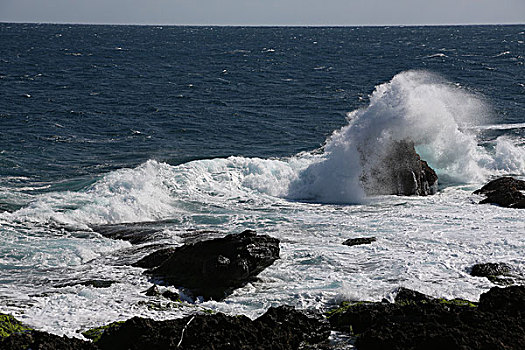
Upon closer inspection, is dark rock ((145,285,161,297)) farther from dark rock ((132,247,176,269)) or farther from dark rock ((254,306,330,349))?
dark rock ((254,306,330,349))

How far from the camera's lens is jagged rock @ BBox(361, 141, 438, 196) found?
57.6 feet

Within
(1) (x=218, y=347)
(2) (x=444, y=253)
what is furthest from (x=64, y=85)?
(1) (x=218, y=347)

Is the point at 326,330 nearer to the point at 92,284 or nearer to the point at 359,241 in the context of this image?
the point at 92,284

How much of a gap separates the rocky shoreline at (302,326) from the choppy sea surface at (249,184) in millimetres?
447

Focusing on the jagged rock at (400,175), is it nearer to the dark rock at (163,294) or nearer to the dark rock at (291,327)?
the dark rock at (163,294)

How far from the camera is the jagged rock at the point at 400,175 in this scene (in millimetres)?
17562

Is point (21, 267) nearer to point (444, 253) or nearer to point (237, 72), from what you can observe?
point (444, 253)

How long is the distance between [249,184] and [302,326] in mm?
11415

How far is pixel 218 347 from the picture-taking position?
6348 millimetres

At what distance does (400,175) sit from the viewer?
58.3 feet

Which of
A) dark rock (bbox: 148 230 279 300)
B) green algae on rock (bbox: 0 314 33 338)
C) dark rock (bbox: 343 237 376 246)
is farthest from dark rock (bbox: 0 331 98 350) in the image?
dark rock (bbox: 343 237 376 246)

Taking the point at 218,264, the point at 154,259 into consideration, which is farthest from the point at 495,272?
the point at 154,259

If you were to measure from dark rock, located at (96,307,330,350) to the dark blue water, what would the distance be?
1303cm

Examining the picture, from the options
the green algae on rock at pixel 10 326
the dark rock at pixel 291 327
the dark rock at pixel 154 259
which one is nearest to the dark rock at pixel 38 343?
the green algae on rock at pixel 10 326
